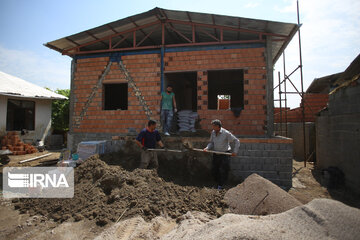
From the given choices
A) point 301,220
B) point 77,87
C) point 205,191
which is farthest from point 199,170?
point 77,87

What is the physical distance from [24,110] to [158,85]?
1047 cm

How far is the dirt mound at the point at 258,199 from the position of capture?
332 centimetres

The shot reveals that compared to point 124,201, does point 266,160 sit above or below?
above

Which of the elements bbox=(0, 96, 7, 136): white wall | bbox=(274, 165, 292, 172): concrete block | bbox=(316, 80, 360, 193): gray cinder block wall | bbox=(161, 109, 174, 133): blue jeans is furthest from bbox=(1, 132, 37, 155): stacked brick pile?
bbox=(316, 80, 360, 193): gray cinder block wall

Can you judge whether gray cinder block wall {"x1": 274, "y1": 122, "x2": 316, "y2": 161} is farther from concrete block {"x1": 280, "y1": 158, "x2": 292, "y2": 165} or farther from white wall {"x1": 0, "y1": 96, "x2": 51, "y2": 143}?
white wall {"x1": 0, "y1": 96, "x2": 51, "y2": 143}

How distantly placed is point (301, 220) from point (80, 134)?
7441mm

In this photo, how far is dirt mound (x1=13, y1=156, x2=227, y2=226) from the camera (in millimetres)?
3446

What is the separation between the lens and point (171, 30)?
752 centimetres

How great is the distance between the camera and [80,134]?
310 inches

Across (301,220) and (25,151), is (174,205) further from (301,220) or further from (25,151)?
(25,151)

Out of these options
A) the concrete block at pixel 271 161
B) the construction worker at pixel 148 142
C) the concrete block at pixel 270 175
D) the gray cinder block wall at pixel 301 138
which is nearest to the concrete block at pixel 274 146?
the concrete block at pixel 271 161

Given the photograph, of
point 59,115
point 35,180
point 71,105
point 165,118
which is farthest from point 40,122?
point 165,118

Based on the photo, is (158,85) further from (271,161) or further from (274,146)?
(271,161)

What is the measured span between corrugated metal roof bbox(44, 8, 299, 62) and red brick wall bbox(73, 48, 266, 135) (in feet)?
2.11
